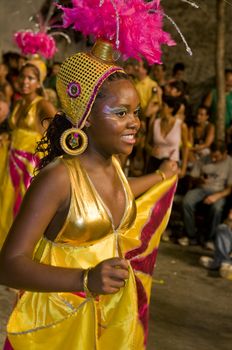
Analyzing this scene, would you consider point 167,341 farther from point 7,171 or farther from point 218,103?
point 218,103

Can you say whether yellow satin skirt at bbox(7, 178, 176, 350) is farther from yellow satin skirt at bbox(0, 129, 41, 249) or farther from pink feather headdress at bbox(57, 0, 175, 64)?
yellow satin skirt at bbox(0, 129, 41, 249)

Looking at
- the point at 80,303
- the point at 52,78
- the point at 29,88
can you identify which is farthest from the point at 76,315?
the point at 52,78

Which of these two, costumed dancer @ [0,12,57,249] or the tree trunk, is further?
the tree trunk

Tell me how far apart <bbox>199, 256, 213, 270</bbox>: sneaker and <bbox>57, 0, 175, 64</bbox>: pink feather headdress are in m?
4.55

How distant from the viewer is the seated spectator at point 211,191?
7914mm

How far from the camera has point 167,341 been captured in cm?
498

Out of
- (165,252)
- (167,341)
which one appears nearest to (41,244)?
(167,341)

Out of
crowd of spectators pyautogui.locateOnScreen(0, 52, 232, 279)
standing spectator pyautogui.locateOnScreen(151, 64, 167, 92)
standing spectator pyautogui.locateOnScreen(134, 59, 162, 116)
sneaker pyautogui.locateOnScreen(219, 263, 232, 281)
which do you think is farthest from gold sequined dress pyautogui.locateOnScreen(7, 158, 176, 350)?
standing spectator pyautogui.locateOnScreen(151, 64, 167, 92)

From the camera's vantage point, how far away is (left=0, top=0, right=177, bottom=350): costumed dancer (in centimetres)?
229

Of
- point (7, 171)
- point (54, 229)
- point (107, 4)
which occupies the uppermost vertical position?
point (107, 4)

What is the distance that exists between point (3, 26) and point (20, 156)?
7828mm

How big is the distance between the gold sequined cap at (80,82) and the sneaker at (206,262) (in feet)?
15.8

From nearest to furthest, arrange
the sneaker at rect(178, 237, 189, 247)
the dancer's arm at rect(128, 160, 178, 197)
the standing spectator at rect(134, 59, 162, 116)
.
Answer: the dancer's arm at rect(128, 160, 178, 197)
the sneaker at rect(178, 237, 189, 247)
the standing spectator at rect(134, 59, 162, 116)

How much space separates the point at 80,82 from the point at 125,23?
33cm
